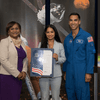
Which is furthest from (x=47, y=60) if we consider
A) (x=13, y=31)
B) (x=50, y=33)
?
(x=13, y=31)

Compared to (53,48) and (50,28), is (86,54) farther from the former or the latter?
(50,28)

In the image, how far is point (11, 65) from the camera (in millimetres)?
1639

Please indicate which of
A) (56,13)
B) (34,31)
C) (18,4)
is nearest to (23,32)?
(34,31)

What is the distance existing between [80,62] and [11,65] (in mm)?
1066

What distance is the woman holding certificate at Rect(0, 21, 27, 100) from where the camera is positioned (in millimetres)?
1635

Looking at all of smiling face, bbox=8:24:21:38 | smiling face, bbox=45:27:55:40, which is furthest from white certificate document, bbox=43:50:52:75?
smiling face, bbox=8:24:21:38

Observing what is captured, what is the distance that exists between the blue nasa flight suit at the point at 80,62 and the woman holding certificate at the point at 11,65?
78cm

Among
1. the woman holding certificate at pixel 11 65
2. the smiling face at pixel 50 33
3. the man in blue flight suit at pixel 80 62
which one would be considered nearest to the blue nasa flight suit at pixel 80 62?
the man in blue flight suit at pixel 80 62

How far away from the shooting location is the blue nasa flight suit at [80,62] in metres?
1.87

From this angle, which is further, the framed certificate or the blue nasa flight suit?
the blue nasa flight suit

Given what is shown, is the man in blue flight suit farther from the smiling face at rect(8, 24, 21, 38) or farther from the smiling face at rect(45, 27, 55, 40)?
the smiling face at rect(8, 24, 21, 38)

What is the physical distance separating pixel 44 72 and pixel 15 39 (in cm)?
69

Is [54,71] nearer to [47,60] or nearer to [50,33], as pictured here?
[47,60]

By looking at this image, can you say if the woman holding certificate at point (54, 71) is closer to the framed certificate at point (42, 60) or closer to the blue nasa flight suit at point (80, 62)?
the framed certificate at point (42, 60)
